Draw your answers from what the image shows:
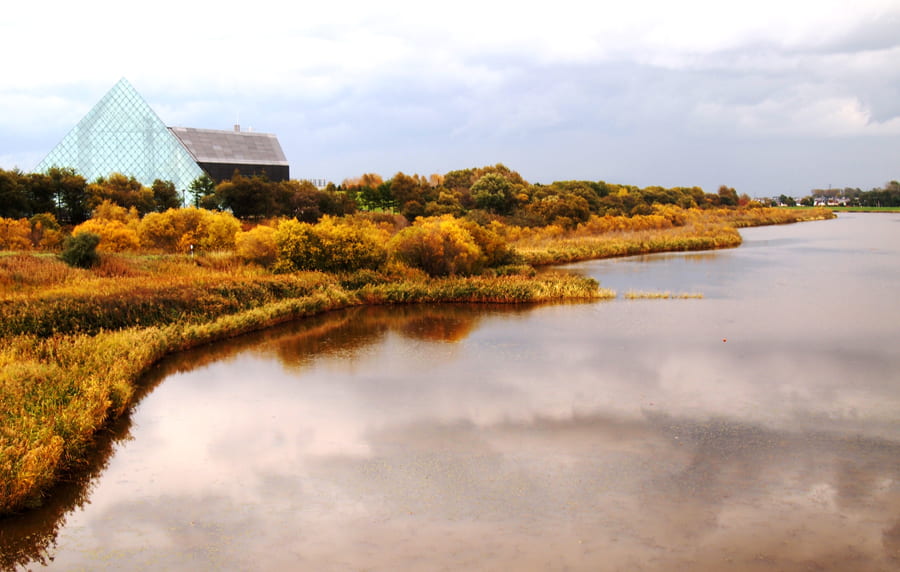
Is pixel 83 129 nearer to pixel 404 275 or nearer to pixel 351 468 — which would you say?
pixel 404 275

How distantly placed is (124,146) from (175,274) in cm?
3904

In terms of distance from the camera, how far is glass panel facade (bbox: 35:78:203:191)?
186 feet

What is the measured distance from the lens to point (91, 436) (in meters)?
11.5

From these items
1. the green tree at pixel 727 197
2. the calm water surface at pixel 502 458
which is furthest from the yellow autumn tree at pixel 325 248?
the green tree at pixel 727 197

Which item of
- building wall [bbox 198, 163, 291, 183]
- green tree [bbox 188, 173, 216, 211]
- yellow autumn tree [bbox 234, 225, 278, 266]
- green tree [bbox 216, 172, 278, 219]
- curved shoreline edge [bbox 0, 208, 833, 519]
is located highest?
building wall [bbox 198, 163, 291, 183]

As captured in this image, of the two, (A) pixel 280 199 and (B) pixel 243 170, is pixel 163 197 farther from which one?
(B) pixel 243 170

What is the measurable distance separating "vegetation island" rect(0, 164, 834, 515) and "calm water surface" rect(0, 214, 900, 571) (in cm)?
82

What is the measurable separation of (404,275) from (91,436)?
1755 centimetres

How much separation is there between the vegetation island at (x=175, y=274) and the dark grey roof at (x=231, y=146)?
72.4 feet

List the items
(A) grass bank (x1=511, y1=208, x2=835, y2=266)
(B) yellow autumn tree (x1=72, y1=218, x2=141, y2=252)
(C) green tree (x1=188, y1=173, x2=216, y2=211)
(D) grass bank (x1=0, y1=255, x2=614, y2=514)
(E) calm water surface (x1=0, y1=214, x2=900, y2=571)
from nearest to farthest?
(E) calm water surface (x1=0, y1=214, x2=900, y2=571)
(D) grass bank (x1=0, y1=255, x2=614, y2=514)
(B) yellow autumn tree (x1=72, y1=218, x2=141, y2=252)
(A) grass bank (x1=511, y1=208, x2=835, y2=266)
(C) green tree (x1=188, y1=173, x2=216, y2=211)

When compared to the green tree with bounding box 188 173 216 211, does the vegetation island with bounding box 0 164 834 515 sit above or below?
below

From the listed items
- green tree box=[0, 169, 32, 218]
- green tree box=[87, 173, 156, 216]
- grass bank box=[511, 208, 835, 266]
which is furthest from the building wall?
green tree box=[0, 169, 32, 218]

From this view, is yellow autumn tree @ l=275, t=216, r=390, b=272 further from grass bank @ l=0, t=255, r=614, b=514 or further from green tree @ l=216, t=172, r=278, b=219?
green tree @ l=216, t=172, r=278, b=219

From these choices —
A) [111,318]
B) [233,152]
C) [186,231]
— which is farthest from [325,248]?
[233,152]
